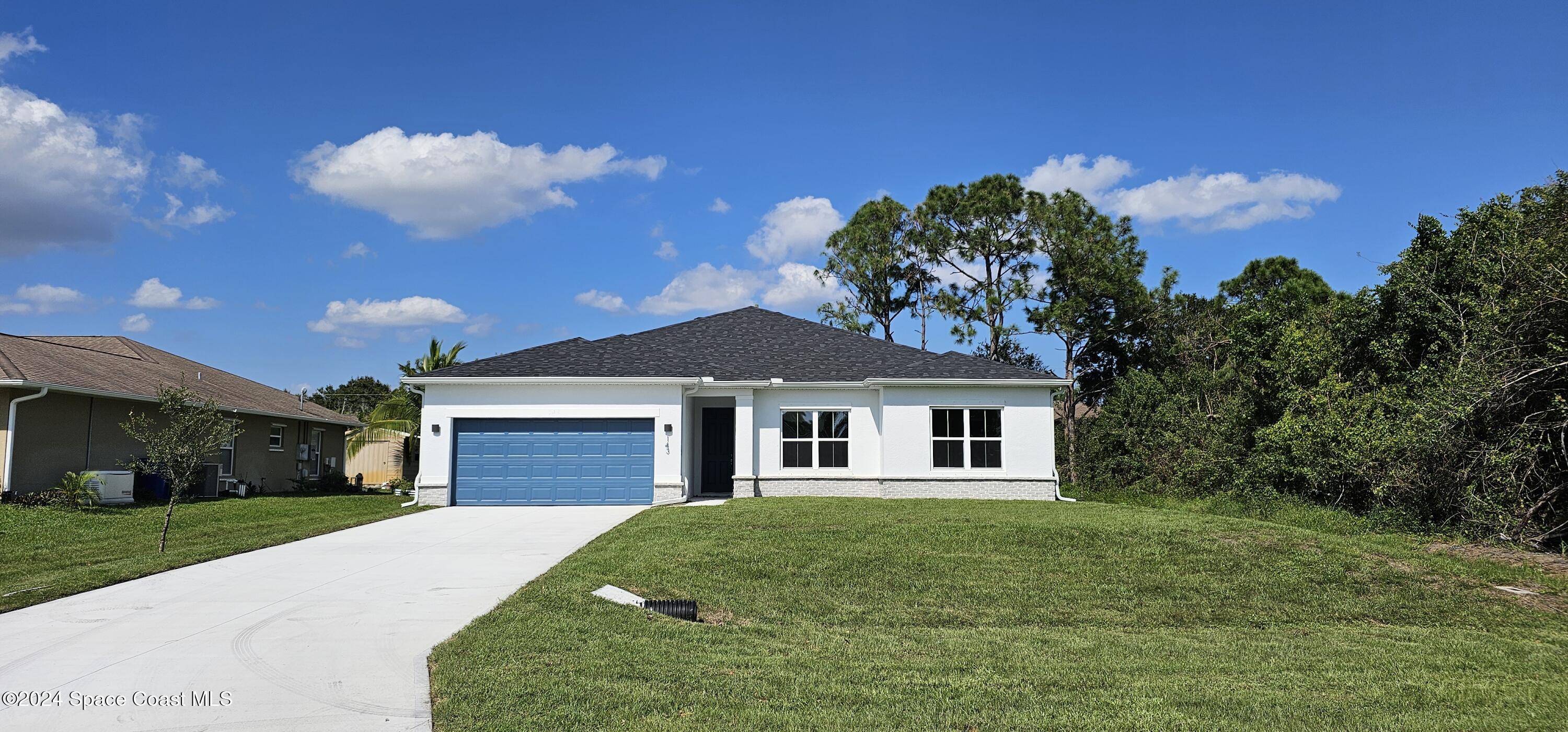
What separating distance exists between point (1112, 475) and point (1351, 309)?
10.7m

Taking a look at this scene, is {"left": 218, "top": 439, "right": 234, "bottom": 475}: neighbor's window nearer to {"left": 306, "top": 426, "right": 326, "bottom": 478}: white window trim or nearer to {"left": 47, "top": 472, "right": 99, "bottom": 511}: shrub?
{"left": 306, "top": 426, "right": 326, "bottom": 478}: white window trim

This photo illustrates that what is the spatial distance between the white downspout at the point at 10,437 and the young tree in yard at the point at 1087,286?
96.2 feet

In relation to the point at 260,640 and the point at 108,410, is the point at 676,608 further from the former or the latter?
the point at 108,410

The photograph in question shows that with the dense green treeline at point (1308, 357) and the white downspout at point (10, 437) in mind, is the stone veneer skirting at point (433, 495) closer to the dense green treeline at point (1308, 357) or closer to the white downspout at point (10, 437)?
the white downspout at point (10, 437)

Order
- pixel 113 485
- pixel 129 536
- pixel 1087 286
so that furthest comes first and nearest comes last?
pixel 1087 286 → pixel 113 485 → pixel 129 536

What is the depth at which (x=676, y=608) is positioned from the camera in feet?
25.2

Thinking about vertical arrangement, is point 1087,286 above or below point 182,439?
above

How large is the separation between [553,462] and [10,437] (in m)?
10.1

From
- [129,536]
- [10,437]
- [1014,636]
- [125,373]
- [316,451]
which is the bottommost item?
→ [1014,636]

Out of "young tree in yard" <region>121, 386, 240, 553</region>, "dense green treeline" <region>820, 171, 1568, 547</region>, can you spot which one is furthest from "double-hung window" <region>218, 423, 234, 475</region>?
"dense green treeline" <region>820, 171, 1568, 547</region>

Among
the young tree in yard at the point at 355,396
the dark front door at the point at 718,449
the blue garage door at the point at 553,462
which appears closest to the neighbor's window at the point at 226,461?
the blue garage door at the point at 553,462

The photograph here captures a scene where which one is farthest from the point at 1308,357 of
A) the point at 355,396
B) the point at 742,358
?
the point at 355,396

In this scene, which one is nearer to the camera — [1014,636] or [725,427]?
[1014,636]

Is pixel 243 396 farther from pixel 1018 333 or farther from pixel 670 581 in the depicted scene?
pixel 1018 333
